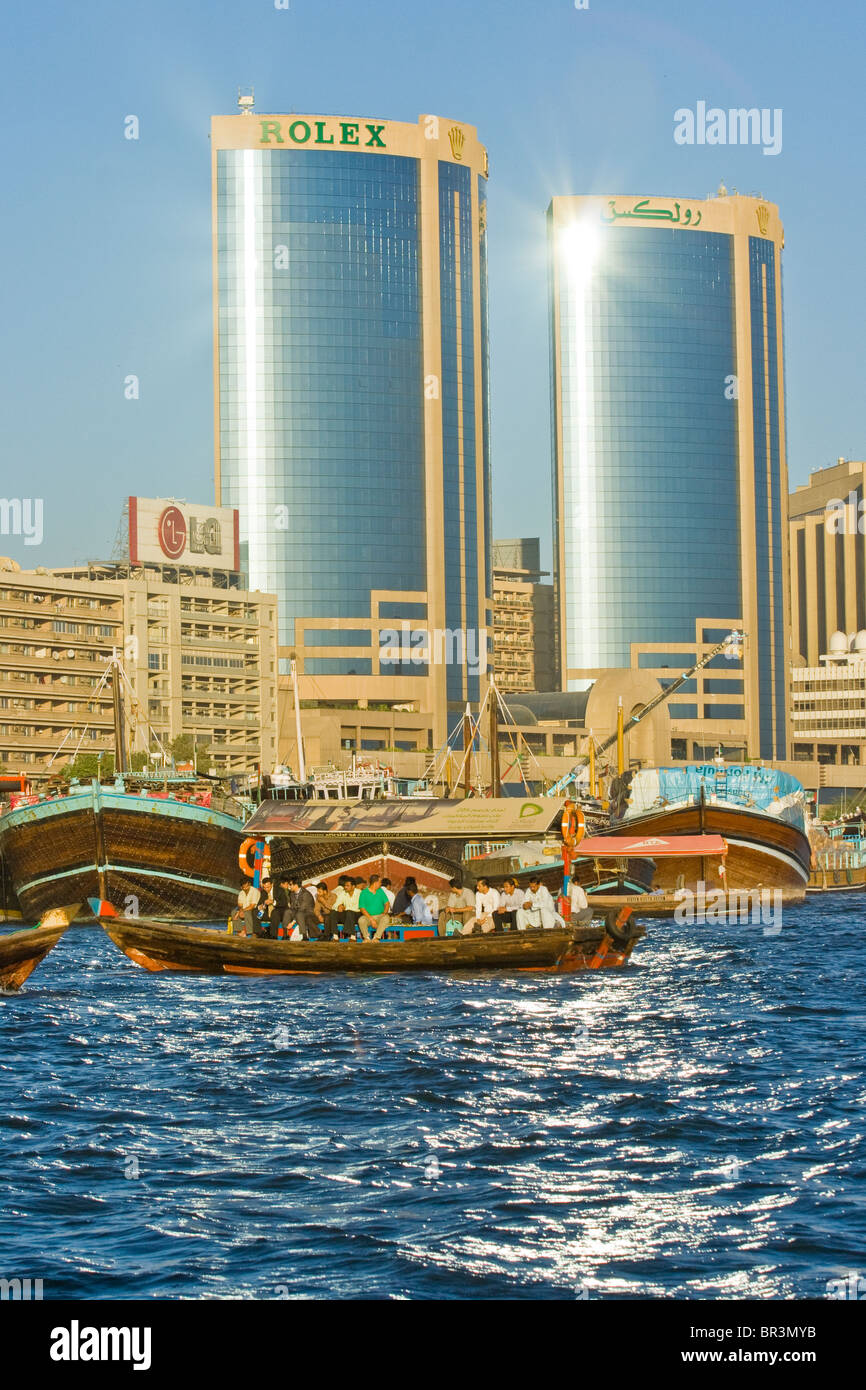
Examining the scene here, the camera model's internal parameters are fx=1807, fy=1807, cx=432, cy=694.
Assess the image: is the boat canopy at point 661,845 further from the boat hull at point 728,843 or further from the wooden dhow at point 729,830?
the boat hull at point 728,843

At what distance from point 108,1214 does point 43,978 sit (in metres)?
30.8

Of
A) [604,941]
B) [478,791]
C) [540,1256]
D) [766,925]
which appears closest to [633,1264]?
[540,1256]

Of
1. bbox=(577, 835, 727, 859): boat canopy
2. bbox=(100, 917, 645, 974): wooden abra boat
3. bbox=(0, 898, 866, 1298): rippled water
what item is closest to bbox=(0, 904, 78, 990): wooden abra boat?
bbox=(0, 898, 866, 1298): rippled water

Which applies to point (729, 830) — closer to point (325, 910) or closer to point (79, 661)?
point (325, 910)

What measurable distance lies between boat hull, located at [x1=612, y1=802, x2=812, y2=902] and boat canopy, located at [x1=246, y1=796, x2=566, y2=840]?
11579 millimetres

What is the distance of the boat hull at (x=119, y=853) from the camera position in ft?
262

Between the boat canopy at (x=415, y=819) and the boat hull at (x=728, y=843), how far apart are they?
1158cm

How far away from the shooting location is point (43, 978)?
170 feet

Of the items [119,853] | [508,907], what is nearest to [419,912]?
[508,907]

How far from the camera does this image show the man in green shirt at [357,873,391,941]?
4812 centimetres

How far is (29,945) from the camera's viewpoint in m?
43.2

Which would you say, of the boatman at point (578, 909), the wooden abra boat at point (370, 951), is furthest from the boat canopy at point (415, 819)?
the wooden abra boat at point (370, 951)

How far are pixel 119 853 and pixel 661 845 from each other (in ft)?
81.1
